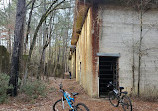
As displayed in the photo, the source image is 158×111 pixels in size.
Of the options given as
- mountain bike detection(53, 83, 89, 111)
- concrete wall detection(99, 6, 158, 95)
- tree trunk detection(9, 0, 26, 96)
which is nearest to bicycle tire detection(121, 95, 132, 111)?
mountain bike detection(53, 83, 89, 111)

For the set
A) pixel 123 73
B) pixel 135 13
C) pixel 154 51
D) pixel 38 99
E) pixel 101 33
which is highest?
pixel 135 13

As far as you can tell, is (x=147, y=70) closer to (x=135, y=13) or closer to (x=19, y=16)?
(x=135, y=13)

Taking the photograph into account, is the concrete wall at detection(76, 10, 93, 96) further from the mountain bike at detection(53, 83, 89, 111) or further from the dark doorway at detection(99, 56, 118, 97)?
the mountain bike at detection(53, 83, 89, 111)

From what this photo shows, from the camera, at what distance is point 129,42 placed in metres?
8.17

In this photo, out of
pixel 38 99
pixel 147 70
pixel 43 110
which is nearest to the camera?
pixel 43 110

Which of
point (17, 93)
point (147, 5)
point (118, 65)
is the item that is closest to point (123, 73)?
point (118, 65)

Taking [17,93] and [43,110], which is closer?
[43,110]

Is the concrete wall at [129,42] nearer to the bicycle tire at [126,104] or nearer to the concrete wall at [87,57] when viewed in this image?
the concrete wall at [87,57]

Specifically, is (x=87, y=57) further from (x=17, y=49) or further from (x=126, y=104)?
(x=126, y=104)

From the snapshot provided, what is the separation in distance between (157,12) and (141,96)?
5.17 m

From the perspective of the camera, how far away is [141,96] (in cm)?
775

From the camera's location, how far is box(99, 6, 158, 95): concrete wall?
796 centimetres

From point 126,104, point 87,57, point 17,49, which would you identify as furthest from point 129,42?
point 17,49

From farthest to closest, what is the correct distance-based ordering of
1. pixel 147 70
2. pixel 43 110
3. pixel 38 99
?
pixel 147 70 < pixel 38 99 < pixel 43 110
